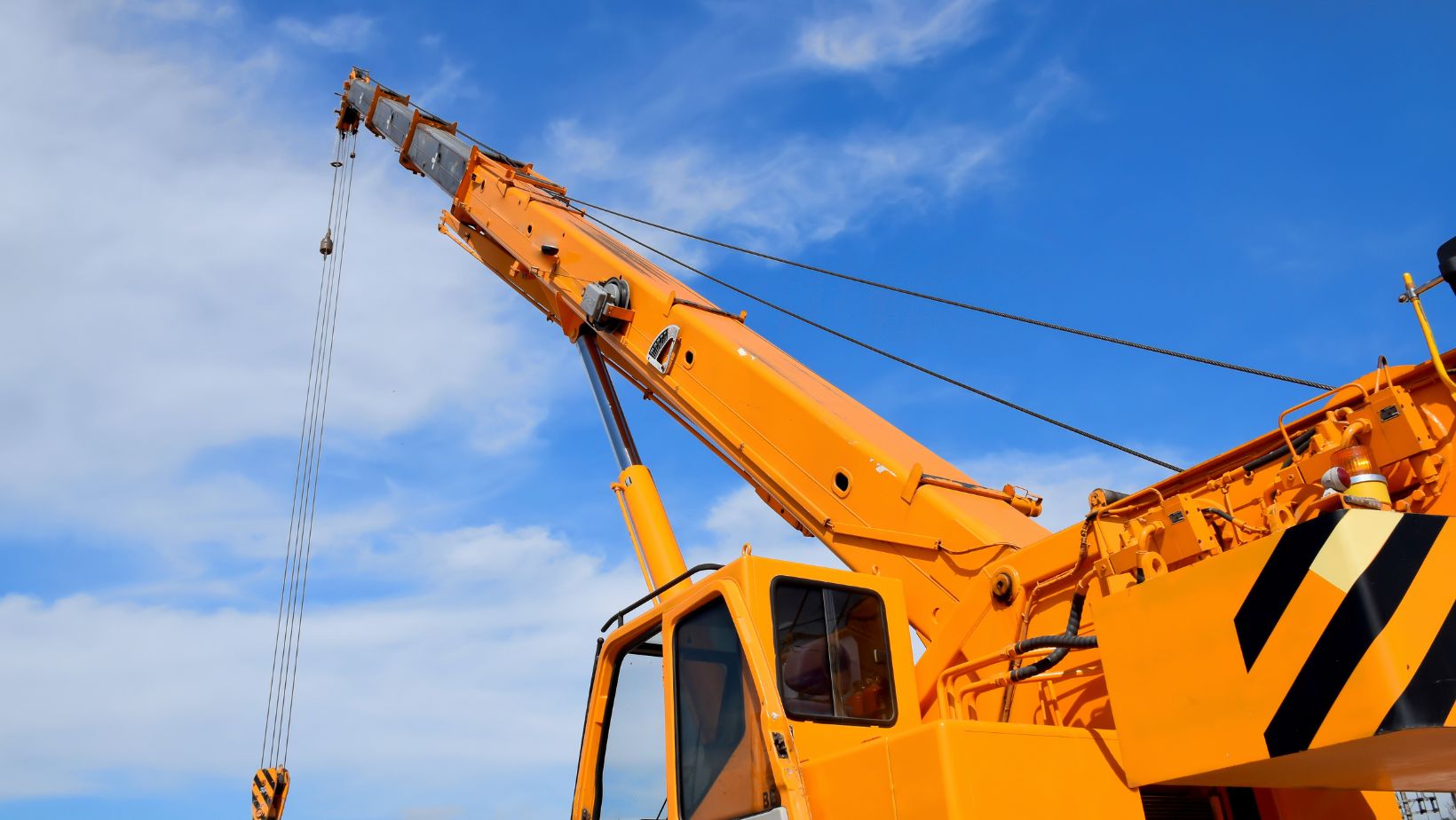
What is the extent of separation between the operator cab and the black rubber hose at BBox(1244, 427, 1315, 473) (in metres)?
1.45

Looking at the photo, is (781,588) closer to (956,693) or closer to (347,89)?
(956,693)

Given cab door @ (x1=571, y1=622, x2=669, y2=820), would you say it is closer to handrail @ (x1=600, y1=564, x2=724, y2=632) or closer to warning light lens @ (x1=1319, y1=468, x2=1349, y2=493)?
handrail @ (x1=600, y1=564, x2=724, y2=632)

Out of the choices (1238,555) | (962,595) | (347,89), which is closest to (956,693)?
(962,595)

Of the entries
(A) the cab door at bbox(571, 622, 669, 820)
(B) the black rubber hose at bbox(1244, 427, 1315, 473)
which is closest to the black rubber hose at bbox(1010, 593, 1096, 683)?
(B) the black rubber hose at bbox(1244, 427, 1315, 473)

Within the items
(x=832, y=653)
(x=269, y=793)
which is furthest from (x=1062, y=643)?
(x=269, y=793)

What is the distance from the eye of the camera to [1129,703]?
3.41m

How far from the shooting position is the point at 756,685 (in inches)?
159

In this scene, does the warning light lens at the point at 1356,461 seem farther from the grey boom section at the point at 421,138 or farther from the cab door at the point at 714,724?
the grey boom section at the point at 421,138

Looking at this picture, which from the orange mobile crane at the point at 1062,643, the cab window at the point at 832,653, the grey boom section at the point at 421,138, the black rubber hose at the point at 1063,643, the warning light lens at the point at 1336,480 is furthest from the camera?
the grey boom section at the point at 421,138

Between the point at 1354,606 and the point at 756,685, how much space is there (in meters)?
1.97

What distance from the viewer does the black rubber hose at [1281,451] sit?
3996 mm

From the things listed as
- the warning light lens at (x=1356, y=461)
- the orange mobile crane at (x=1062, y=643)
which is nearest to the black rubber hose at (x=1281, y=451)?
the orange mobile crane at (x=1062, y=643)

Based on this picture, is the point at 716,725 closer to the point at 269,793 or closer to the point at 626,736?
the point at 626,736

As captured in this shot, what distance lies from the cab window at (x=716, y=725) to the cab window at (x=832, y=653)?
0.18 meters
